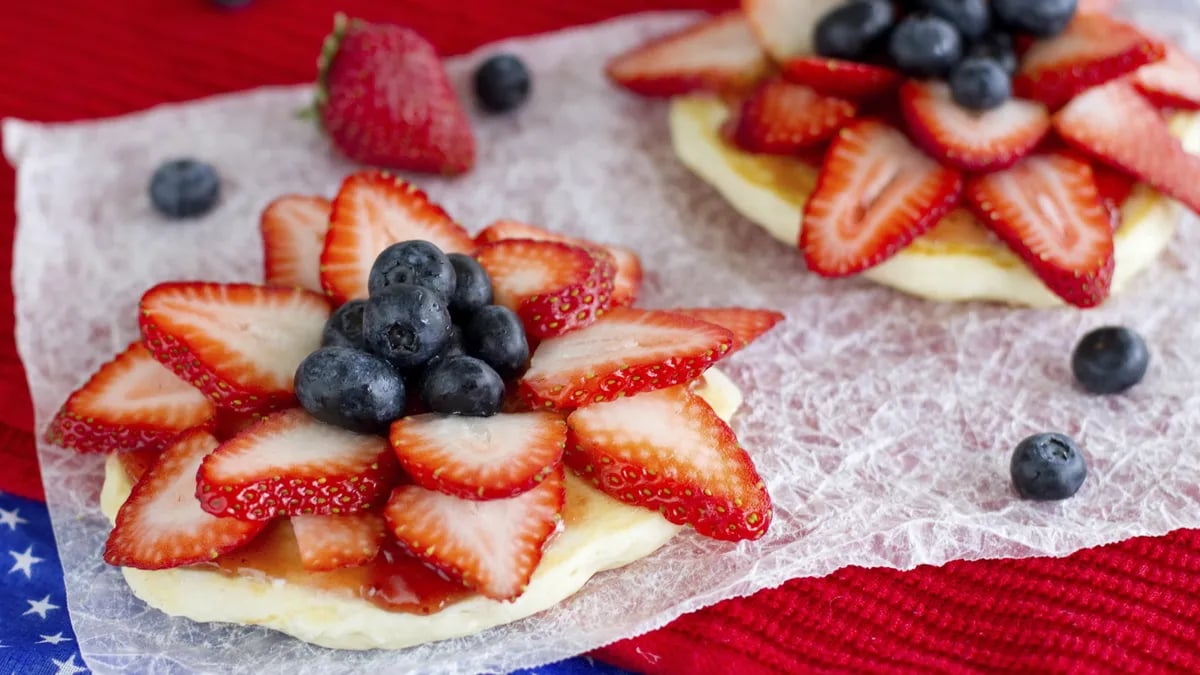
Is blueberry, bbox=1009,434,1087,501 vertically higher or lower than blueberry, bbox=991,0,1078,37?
lower

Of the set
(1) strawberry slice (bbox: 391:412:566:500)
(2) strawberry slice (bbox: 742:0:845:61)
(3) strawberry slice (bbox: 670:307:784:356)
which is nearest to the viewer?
(1) strawberry slice (bbox: 391:412:566:500)

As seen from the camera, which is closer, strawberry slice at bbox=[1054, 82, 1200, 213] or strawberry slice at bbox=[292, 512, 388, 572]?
strawberry slice at bbox=[292, 512, 388, 572]

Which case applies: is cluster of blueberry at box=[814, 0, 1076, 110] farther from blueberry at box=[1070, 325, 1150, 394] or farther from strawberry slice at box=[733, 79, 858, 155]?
blueberry at box=[1070, 325, 1150, 394]

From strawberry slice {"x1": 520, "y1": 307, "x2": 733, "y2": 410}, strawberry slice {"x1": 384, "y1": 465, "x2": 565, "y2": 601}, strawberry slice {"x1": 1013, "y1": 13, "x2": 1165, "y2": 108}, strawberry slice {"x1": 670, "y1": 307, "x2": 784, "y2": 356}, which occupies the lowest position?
strawberry slice {"x1": 670, "y1": 307, "x2": 784, "y2": 356}

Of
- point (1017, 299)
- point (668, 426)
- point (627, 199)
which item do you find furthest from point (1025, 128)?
point (668, 426)

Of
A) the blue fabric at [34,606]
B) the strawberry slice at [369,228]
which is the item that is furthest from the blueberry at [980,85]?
the blue fabric at [34,606]

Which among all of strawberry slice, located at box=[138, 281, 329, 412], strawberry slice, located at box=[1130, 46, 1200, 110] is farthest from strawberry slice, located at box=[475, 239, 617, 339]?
strawberry slice, located at box=[1130, 46, 1200, 110]

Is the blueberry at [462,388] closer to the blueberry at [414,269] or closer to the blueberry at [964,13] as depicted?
the blueberry at [414,269]

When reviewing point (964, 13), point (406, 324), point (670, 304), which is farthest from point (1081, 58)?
point (406, 324)
